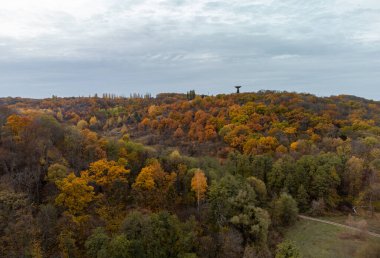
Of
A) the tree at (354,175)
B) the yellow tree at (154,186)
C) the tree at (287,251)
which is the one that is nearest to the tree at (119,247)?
the yellow tree at (154,186)

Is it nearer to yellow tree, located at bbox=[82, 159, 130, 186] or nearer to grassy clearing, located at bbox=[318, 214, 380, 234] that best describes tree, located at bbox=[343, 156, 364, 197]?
grassy clearing, located at bbox=[318, 214, 380, 234]

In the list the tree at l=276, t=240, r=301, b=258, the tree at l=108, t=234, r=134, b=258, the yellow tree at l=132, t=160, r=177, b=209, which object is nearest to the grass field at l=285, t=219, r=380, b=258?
the tree at l=276, t=240, r=301, b=258

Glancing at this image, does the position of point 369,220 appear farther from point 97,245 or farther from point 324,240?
point 97,245

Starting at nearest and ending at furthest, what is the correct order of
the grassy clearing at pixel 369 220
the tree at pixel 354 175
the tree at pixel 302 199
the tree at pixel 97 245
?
the tree at pixel 97 245 → the grassy clearing at pixel 369 220 → the tree at pixel 302 199 → the tree at pixel 354 175

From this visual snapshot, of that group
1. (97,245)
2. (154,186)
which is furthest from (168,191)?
(97,245)

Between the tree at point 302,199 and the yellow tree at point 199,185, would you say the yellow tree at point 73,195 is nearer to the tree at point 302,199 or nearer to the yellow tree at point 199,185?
the yellow tree at point 199,185
